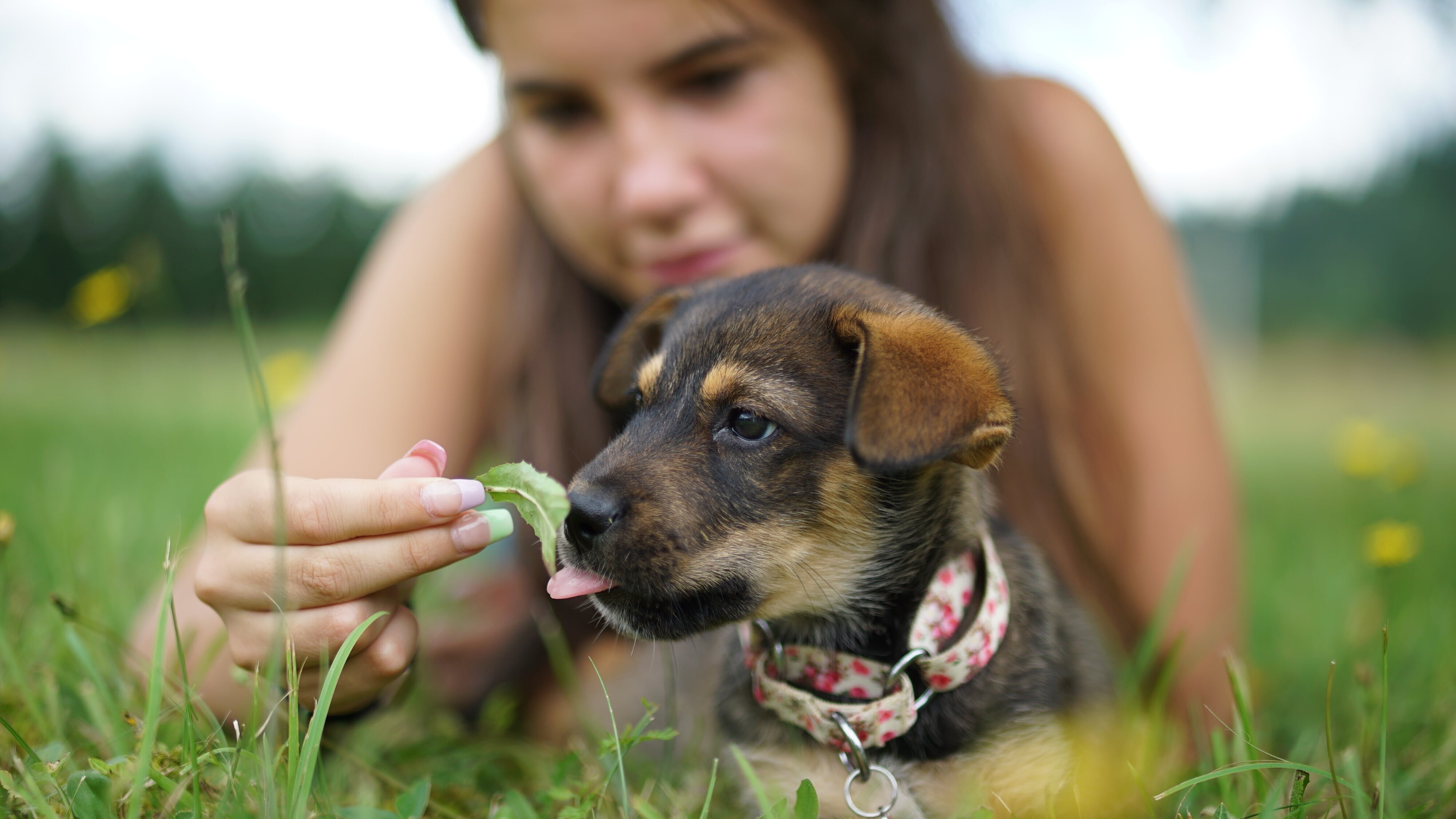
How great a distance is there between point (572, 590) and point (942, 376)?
897mm

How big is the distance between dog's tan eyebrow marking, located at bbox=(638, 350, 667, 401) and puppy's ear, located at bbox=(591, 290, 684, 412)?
0.14 metres

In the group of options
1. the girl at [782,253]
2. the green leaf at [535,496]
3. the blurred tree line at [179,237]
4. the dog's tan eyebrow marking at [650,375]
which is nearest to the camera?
the green leaf at [535,496]

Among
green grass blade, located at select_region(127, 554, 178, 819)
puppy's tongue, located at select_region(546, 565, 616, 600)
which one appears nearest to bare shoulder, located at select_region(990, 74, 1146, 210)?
puppy's tongue, located at select_region(546, 565, 616, 600)

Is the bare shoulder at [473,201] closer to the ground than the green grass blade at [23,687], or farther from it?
farther from it

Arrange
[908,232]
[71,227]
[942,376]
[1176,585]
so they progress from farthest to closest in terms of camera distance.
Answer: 1. [71,227]
2. [908,232]
3. [1176,585]
4. [942,376]

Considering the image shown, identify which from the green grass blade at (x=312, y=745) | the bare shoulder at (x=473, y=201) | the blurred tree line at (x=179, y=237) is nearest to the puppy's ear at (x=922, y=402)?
the green grass blade at (x=312, y=745)

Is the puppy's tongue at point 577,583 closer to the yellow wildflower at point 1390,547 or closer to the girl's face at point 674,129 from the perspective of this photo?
the girl's face at point 674,129

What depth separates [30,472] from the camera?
551 cm

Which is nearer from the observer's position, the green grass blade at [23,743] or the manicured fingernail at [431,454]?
the green grass blade at [23,743]

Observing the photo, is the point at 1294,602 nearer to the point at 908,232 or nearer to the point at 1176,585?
the point at 1176,585

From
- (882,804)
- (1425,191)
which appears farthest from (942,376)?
(1425,191)

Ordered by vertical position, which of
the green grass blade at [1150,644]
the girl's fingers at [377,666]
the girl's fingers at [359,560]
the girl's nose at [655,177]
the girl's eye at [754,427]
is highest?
the girl's nose at [655,177]

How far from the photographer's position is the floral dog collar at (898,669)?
2209mm

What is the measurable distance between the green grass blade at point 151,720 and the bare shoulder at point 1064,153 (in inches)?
130
